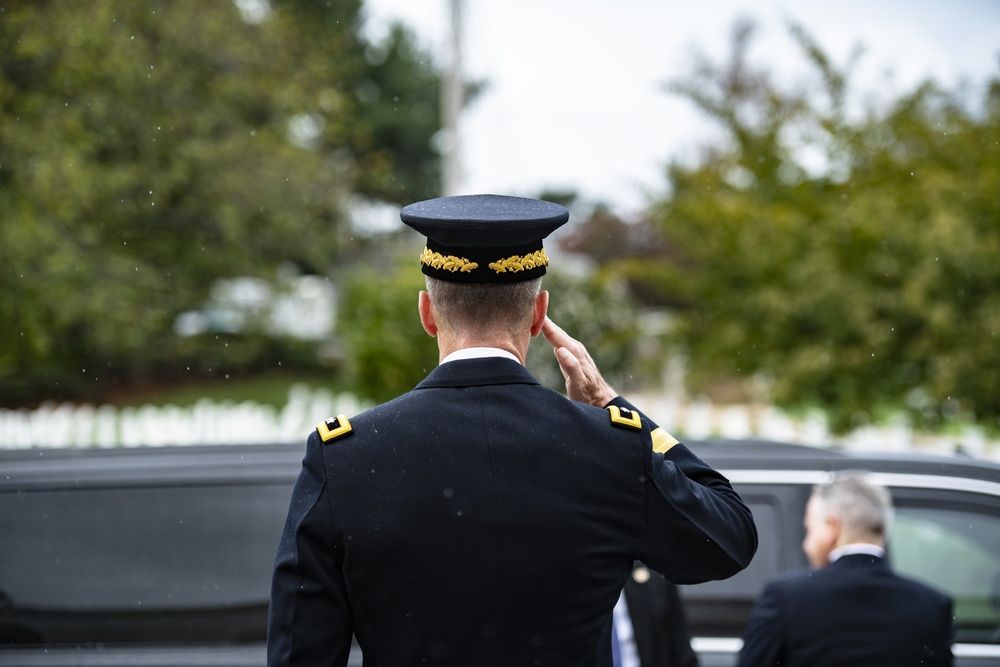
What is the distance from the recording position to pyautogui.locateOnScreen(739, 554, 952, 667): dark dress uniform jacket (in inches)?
104

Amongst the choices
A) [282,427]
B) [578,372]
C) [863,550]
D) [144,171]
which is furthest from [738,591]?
[144,171]

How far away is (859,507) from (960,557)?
0.95m

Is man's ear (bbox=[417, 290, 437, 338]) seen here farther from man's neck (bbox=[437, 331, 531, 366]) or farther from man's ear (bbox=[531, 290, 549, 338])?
man's ear (bbox=[531, 290, 549, 338])

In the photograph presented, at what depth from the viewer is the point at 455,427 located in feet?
5.32

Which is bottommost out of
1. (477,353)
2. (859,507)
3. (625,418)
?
(859,507)

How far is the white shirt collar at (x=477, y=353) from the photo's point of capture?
1682 millimetres

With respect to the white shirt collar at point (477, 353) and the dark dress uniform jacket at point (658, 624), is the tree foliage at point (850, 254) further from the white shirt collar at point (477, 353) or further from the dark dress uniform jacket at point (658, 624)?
the white shirt collar at point (477, 353)

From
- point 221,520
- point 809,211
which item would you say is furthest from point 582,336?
point 221,520

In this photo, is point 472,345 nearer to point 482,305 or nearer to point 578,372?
point 482,305

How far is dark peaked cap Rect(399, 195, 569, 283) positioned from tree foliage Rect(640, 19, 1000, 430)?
6.53 metres

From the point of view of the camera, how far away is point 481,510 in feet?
5.14

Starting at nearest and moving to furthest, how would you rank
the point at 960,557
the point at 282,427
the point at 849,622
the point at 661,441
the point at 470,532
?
the point at 470,532 → the point at 661,441 → the point at 849,622 → the point at 960,557 → the point at 282,427

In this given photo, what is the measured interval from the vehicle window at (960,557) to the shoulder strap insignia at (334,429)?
262 centimetres

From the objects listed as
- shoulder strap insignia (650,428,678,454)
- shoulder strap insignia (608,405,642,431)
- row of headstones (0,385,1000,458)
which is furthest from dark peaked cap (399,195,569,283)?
row of headstones (0,385,1000,458)
